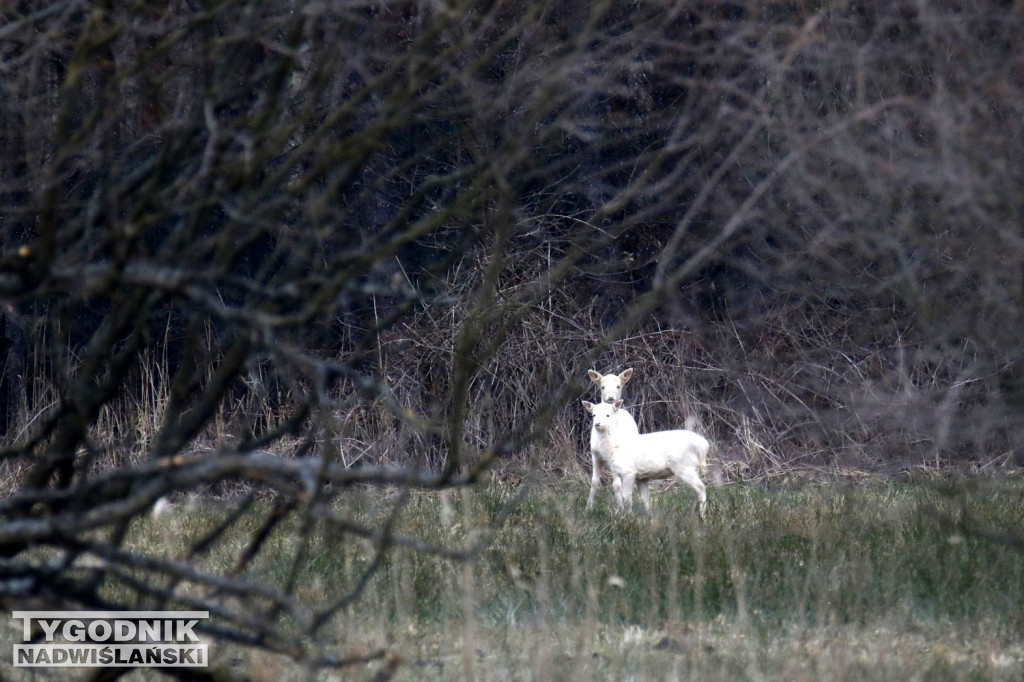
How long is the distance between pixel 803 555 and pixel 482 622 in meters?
2.03

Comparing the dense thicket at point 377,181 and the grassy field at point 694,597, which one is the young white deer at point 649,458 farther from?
the dense thicket at point 377,181

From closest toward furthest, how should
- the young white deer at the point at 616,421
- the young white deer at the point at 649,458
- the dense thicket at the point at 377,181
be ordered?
the dense thicket at the point at 377,181
the young white deer at the point at 649,458
the young white deer at the point at 616,421

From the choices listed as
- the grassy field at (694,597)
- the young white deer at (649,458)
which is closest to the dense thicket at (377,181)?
the grassy field at (694,597)

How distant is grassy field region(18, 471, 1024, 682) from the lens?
4500 mm

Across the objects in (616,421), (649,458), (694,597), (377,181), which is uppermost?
(616,421)

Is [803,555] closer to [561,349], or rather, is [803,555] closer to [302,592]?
[302,592]

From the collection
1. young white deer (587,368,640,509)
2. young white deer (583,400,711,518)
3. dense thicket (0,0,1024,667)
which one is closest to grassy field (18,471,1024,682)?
dense thicket (0,0,1024,667)

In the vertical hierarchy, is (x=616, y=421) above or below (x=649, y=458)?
above

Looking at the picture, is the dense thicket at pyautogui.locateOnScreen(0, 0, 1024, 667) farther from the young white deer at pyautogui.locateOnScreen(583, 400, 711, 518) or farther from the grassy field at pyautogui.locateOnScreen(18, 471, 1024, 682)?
the young white deer at pyautogui.locateOnScreen(583, 400, 711, 518)

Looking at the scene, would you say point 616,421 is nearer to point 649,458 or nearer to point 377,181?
point 649,458

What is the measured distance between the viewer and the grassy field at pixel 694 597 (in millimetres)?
4500

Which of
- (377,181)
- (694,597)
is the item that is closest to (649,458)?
(694,597)

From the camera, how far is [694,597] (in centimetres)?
570

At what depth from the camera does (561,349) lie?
13.2m
